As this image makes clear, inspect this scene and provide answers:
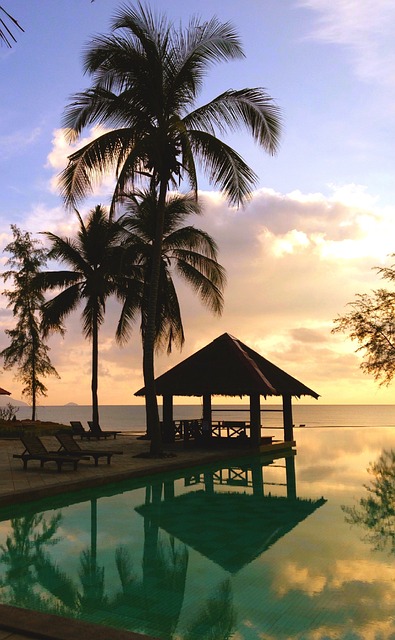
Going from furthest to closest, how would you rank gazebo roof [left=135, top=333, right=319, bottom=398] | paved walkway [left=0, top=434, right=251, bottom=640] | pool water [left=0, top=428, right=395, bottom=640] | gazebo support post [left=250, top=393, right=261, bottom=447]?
1. gazebo support post [left=250, top=393, right=261, bottom=447]
2. gazebo roof [left=135, top=333, right=319, bottom=398]
3. pool water [left=0, top=428, right=395, bottom=640]
4. paved walkway [left=0, top=434, right=251, bottom=640]

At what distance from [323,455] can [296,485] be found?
276 inches

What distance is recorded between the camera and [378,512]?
416 inches

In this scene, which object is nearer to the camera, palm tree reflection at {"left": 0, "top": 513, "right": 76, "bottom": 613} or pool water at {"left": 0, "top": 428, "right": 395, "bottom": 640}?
pool water at {"left": 0, "top": 428, "right": 395, "bottom": 640}

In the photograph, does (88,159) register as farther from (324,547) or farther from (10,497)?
(324,547)

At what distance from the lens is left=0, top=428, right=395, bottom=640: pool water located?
16.9ft

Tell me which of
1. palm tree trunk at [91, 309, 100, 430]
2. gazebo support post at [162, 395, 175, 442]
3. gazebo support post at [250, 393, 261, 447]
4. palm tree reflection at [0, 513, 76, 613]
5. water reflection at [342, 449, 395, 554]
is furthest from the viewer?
palm tree trunk at [91, 309, 100, 430]

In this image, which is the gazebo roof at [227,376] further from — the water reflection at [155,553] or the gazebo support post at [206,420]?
the water reflection at [155,553]

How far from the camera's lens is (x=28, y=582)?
20.2ft

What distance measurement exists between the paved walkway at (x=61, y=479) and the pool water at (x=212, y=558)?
1.18 ft

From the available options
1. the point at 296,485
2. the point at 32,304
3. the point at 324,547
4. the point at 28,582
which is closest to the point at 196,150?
the point at 296,485

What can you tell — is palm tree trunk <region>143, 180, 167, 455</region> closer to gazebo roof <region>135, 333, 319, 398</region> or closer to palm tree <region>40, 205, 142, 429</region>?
gazebo roof <region>135, 333, 319, 398</region>

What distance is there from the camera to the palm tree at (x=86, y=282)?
26.4 m

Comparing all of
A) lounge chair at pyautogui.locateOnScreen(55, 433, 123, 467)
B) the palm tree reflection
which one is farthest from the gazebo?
the palm tree reflection

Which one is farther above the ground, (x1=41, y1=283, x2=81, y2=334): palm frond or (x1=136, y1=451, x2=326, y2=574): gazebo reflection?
(x1=41, y1=283, x2=81, y2=334): palm frond
